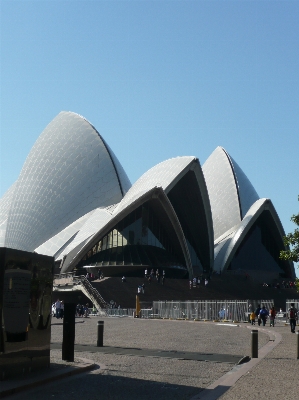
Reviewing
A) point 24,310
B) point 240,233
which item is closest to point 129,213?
point 240,233

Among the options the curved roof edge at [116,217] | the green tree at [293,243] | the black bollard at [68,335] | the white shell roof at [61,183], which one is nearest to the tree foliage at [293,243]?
the green tree at [293,243]

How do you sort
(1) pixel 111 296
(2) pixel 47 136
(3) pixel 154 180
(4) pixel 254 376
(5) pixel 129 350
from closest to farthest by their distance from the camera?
(4) pixel 254 376 < (5) pixel 129 350 < (1) pixel 111 296 < (3) pixel 154 180 < (2) pixel 47 136

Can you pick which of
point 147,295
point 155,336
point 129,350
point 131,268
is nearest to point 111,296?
point 147,295

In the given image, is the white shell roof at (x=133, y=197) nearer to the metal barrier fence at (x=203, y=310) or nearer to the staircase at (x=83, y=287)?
the staircase at (x=83, y=287)

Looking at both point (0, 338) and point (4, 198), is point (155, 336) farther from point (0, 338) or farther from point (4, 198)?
point (4, 198)

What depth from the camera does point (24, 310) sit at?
9.27 metres

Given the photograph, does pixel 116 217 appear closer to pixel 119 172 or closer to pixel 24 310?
pixel 119 172

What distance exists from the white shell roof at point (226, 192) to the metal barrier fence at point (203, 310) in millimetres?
25716

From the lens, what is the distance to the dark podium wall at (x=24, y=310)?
28.8ft

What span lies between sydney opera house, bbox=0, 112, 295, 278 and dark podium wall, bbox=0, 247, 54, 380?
38734mm

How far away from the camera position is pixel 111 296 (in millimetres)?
39344

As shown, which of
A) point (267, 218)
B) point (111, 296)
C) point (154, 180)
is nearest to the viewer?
point (111, 296)

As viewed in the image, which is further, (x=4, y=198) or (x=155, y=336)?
(x=4, y=198)

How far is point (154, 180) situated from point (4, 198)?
65.3 feet
